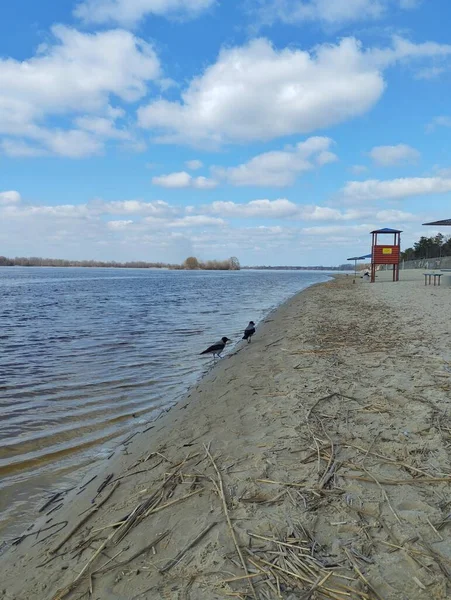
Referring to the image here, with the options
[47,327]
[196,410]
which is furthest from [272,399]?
[47,327]

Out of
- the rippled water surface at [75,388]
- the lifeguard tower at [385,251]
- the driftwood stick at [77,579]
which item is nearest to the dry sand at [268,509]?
the driftwood stick at [77,579]

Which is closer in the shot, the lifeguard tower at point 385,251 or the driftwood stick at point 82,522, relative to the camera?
the driftwood stick at point 82,522

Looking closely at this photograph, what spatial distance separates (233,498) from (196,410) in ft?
8.61

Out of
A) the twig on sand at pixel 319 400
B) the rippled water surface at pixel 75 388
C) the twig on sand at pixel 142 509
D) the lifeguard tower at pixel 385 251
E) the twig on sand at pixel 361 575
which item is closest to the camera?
the twig on sand at pixel 361 575

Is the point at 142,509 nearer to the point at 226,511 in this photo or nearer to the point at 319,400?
the point at 226,511

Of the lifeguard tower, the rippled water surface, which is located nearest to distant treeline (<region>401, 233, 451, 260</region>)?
the lifeguard tower

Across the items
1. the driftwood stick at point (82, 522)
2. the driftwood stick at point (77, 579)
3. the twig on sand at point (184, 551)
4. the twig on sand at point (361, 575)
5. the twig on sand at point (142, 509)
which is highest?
the twig on sand at point (361, 575)

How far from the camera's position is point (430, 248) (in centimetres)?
6506

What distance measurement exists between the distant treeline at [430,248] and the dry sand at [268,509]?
62.6 m

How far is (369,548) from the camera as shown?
2.32 meters

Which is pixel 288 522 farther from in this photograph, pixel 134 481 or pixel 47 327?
pixel 47 327

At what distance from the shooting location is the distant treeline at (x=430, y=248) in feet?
196

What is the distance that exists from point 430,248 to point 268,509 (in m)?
71.6

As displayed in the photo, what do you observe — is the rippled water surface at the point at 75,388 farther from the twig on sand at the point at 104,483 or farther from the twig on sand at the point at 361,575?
the twig on sand at the point at 361,575
